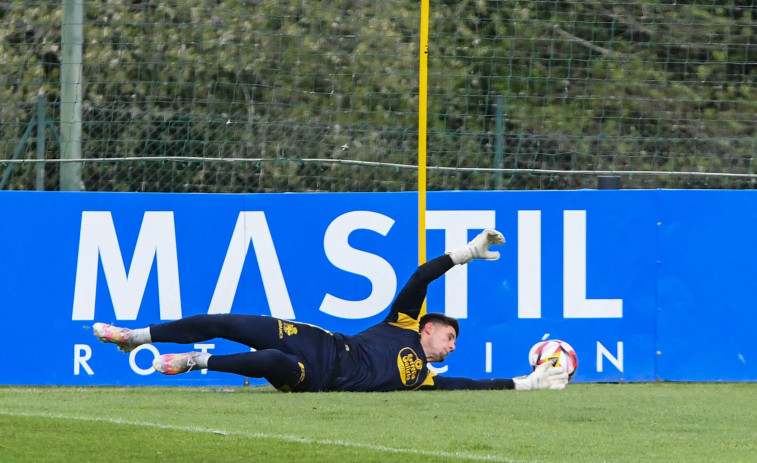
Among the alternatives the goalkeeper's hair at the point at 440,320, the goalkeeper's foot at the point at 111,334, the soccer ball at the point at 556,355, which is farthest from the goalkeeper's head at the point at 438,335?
the goalkeeper's foot at the point at 111,334

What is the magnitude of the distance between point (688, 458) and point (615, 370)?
3707 millimetres

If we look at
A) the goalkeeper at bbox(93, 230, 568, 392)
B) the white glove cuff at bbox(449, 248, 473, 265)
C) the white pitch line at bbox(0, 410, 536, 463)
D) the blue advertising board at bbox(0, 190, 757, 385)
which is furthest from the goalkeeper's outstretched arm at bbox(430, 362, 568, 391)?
the white pitch line at bbox(0, 410, 536, 463)

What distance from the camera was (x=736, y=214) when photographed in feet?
31.1

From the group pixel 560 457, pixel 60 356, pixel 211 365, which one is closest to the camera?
pixel 560 457

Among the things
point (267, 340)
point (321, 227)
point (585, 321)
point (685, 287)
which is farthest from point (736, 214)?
point (267, 340)

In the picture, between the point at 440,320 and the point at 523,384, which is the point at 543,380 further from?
the point at 440,320

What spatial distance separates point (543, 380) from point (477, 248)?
97 centimetres

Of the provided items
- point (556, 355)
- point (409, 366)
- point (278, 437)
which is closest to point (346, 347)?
point (409, 366)

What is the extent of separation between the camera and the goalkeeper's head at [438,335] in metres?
8.62

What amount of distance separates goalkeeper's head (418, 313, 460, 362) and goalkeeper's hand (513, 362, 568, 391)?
0.53 m

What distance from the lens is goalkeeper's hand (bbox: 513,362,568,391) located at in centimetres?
868

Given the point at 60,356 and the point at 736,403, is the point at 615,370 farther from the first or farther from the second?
the point at 60,356

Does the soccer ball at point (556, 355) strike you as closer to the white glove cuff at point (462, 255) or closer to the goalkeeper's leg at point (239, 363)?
the white glove cuff at point (462, 255)

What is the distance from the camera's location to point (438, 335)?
28.4 feet
